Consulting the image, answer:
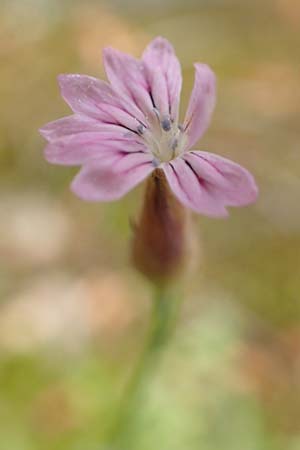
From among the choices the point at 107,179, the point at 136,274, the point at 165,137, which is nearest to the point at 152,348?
the point at 136,274

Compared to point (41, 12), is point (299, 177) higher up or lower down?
lower down

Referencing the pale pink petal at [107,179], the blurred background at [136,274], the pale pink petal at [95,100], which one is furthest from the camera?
the blurred background at [136,274]

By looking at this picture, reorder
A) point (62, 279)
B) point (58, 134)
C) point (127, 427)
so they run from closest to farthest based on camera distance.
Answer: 1. point (58, 134)
2. point (127, 427)
3. point (62, 279)

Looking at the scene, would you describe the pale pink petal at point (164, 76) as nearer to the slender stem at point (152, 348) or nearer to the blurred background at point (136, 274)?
the slender stem at point (152, 348)

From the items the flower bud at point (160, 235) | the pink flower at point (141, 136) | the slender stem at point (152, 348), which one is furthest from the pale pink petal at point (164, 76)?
the slender stem at point (152, 348)

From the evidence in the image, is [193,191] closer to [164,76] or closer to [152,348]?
[164,76]

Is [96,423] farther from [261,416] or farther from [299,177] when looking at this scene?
[299,177]

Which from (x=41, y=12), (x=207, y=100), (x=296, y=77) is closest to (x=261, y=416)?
(x=207, y=100)

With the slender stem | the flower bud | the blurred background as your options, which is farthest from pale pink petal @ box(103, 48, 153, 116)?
the blurred background
